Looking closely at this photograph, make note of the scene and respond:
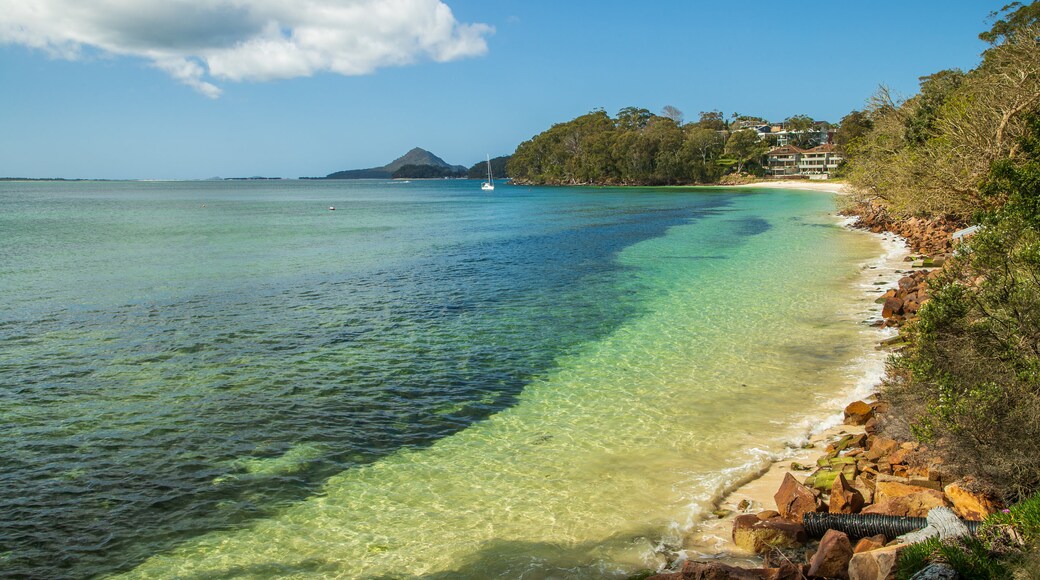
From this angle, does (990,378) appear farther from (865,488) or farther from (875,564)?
(875,564)

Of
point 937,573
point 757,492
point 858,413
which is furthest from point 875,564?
point 858,413

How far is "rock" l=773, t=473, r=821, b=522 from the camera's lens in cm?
761

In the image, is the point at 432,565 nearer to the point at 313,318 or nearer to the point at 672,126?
the point at 313,318

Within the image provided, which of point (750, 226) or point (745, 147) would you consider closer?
point (750, 226)

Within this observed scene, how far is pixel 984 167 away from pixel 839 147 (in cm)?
11302

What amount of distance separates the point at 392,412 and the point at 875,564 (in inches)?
334

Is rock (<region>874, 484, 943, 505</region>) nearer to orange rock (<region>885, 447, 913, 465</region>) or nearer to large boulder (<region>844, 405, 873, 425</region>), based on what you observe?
orange rock (<region>885, 447, 913, 465</region>)

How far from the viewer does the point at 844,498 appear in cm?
768

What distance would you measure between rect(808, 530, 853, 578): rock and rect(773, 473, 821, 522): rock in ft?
4.18

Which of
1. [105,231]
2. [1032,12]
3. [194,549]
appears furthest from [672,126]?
[194,549]

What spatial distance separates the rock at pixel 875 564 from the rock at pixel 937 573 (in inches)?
13.6

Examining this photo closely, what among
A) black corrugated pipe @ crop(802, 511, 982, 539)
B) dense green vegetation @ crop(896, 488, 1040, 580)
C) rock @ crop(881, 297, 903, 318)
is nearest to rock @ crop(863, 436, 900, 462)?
black corrugated pipe @ crop(802, 511, 982, 539)

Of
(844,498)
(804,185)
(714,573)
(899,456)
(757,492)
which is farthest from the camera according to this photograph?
(804,185)

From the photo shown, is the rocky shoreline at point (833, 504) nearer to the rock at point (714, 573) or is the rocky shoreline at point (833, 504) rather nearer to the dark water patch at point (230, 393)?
the rock at point (714, 573)
